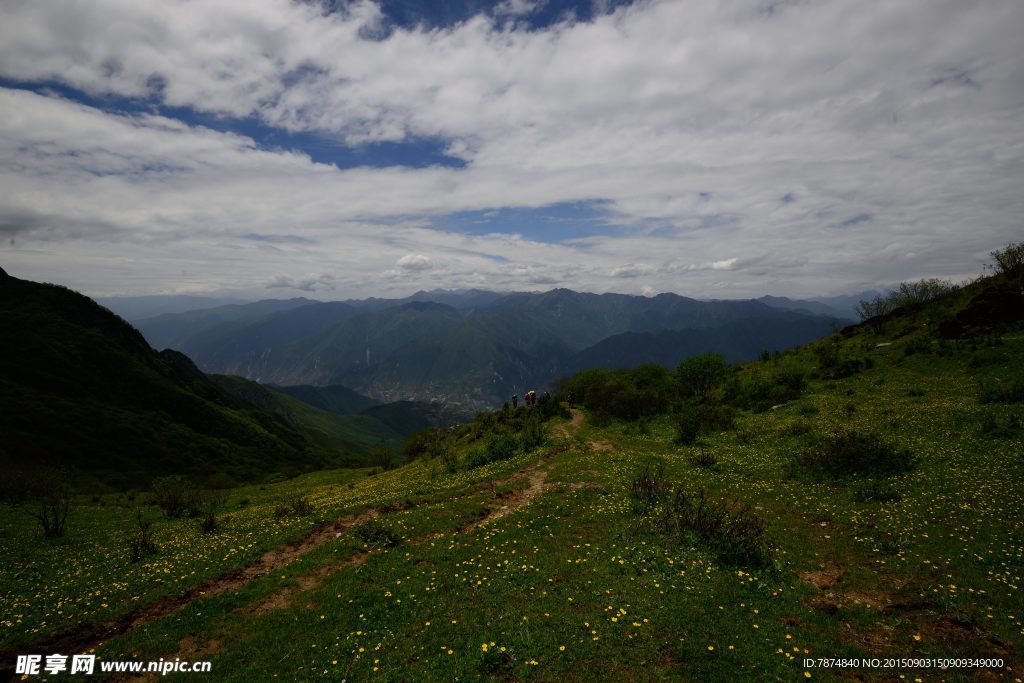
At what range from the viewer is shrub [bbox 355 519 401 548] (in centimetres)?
2025

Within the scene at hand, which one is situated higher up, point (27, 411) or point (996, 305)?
point (996, 305)

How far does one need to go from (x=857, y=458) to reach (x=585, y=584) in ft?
71.1

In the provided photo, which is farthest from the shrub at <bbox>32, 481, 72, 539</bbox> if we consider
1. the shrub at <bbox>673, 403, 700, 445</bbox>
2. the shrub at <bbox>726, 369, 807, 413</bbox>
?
the shrub at <bbox>726, 369, 807, 413</bbox>

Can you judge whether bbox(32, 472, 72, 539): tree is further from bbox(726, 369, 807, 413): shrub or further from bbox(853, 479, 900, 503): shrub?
bbox(726, 369, 807, 413): shrub

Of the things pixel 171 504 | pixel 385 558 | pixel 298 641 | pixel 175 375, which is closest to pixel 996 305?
pixel 385 558

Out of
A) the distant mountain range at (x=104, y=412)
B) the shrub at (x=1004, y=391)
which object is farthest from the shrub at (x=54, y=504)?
the shrub at (x=1004, y=391)

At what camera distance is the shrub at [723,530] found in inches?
639

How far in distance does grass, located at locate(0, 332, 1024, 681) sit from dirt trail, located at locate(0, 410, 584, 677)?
0.80ft

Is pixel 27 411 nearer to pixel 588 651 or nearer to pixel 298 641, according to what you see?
pixel 298 641

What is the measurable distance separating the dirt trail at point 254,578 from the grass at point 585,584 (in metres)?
0.24

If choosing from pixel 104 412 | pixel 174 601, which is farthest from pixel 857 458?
pixel 104 412

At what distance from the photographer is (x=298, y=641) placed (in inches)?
527

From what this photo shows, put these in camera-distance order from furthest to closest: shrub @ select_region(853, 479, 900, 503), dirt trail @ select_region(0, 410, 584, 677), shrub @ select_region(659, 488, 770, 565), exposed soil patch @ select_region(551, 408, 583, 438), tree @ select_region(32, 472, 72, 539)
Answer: exposed soil patch @ select_region(551, 408, 583, 438), tree @ select_region(32, 472, 72, 539), shrub @ select_region(853, 479, 900, 503), shrub @ select_region(659, 488, 770, 565), dirt trail @ select_region(0, 410, 584, 677)

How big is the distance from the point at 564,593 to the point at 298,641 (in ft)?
28.7
